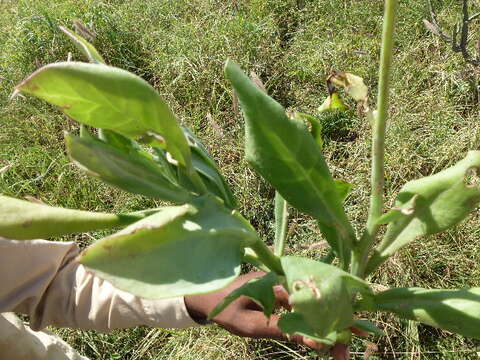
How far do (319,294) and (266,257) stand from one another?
14 cm

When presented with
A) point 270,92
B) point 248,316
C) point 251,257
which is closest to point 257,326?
point 248,316

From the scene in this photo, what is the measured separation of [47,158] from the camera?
2.41 m

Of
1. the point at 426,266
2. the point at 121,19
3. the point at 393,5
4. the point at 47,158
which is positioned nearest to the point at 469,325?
the point at 393,5

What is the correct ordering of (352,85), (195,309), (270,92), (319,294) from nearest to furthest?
(319,294) < (352,85) < (195,309) < (270,92)

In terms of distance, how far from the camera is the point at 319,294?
45cm

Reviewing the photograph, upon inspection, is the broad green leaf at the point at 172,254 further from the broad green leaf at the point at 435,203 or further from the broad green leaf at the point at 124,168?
the broad green leaf at the point at 435,203

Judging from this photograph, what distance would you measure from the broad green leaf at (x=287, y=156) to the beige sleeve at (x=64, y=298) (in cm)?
67

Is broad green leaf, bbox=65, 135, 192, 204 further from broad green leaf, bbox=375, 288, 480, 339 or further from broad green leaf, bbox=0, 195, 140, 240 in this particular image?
broad green leaf, bbox=375, 288, 480, 339

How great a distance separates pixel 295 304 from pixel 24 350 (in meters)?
1.05

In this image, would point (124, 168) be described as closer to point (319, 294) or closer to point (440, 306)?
point (319, 294)

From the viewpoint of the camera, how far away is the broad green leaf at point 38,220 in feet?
1.71

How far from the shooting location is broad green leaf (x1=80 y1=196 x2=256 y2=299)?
1.46 feet

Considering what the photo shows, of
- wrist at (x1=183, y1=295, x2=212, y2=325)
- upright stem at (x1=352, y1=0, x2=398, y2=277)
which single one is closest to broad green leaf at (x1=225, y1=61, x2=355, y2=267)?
upright stem at (x1=352, y1=0, x2=398, y2=277)

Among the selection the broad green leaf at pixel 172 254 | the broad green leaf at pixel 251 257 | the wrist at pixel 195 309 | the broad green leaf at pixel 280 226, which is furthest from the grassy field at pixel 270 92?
the broad green leaf at pixel 172 254
